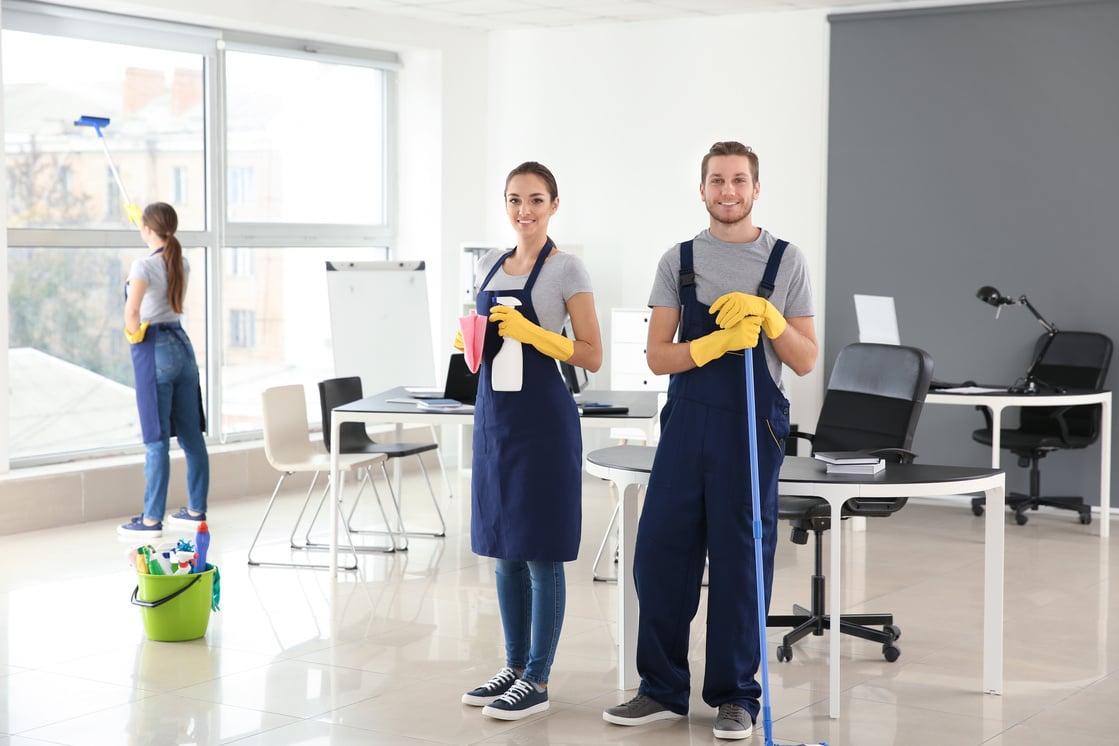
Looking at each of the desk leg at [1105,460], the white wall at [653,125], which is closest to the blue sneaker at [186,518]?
the white wall at [653,125]

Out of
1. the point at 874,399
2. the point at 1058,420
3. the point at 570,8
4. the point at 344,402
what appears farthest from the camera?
the point at 570,8

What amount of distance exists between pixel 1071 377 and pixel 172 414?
489cm

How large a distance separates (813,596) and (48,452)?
15.3 feet

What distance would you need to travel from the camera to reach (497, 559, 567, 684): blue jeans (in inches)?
161

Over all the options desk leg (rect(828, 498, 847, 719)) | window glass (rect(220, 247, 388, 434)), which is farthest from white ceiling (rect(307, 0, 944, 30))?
desk leg (rect(828, 498, 847, 719))

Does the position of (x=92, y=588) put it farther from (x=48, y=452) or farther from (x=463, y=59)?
(x=463, y=59)

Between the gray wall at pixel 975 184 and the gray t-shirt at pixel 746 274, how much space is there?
4.57 m

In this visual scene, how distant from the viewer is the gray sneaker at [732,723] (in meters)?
3.88

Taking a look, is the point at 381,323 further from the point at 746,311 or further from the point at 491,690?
the point at 746,311

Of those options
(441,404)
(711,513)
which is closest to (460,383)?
(441,404)

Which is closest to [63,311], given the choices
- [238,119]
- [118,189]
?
[118,189]

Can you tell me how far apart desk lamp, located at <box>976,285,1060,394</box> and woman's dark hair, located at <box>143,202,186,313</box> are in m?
4.26

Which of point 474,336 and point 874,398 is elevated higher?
point 474,336

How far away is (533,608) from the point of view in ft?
13.5
